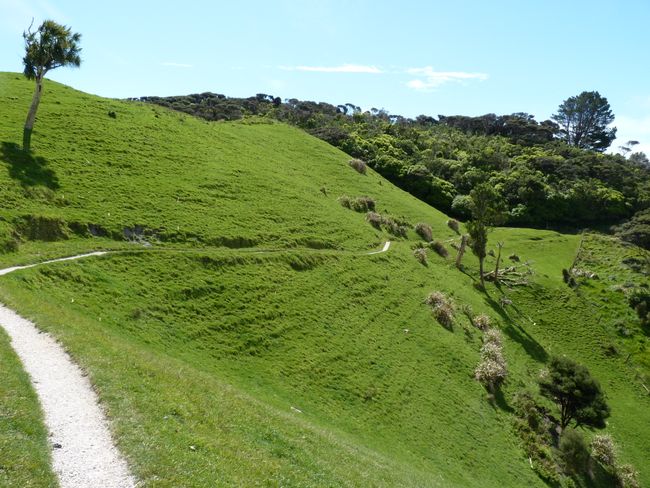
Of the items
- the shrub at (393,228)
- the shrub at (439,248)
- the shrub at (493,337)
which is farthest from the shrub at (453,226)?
the shrub at (493,337)

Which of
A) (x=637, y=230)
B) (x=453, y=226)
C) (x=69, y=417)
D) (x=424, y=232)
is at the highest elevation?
(x=637, y=230)

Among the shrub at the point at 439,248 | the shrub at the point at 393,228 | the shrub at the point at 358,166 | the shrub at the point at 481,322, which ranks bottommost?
the shrub at the point at 481,322

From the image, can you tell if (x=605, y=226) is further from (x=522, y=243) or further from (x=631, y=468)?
(x=631, y=468)

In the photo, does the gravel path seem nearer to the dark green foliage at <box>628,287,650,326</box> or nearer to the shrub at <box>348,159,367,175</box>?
the dark green foliage at <box>628,287,650,326</box>

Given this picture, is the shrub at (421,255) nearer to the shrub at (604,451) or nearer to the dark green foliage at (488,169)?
the shrub at (604,451)

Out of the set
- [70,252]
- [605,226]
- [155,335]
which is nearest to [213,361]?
[155,335]

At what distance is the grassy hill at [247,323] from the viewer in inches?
650

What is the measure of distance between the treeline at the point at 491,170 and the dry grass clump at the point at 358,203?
138ft

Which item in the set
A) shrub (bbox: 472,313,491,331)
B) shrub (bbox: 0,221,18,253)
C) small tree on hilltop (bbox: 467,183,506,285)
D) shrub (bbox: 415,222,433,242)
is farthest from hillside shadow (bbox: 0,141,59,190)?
shrub (bbox: 415,222,433,242)

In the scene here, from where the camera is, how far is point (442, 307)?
50438mm

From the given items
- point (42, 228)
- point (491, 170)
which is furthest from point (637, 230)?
point (42, 228)

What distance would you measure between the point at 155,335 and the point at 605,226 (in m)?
125

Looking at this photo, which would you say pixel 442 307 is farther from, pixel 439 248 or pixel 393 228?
pixel 439 248

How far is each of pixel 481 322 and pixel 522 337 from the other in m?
6.55
